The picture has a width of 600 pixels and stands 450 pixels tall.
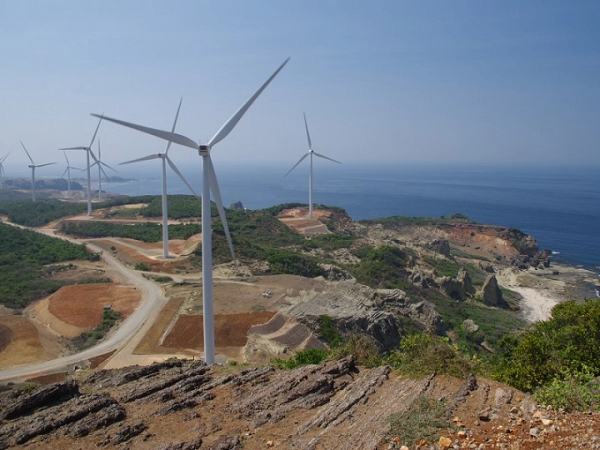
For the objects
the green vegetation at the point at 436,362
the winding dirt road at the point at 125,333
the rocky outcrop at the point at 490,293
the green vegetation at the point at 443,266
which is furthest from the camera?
the green vegetation at the point at 443,266

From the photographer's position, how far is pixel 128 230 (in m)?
89.4

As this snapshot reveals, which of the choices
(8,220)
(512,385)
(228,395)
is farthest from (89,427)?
(8,220)

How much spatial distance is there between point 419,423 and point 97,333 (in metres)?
35.3

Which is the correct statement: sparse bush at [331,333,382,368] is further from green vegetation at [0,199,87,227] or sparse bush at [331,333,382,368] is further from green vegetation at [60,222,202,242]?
green vegetation at [0,199,87,227]

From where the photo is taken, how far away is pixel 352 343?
74.0 feet

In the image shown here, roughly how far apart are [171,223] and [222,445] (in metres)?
87.7

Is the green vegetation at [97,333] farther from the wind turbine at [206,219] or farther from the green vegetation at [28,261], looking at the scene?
the wind turbine at [206,219]

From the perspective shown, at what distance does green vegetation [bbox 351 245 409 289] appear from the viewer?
6494 centimetres

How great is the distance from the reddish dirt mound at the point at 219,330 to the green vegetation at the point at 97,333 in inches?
248

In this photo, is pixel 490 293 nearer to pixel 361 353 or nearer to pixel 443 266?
pixel 443 266

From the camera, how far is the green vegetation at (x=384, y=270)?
213ft

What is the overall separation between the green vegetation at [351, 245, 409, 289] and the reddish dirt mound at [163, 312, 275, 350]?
2626 centimetres

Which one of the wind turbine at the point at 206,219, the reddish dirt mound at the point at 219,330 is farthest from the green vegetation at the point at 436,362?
the reddish dirt mound at the point at 219,330

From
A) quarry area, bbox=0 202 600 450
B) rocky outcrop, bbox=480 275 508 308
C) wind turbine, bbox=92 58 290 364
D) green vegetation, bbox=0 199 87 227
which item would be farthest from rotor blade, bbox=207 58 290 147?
green vegetation, bbox=0 199 87 227
